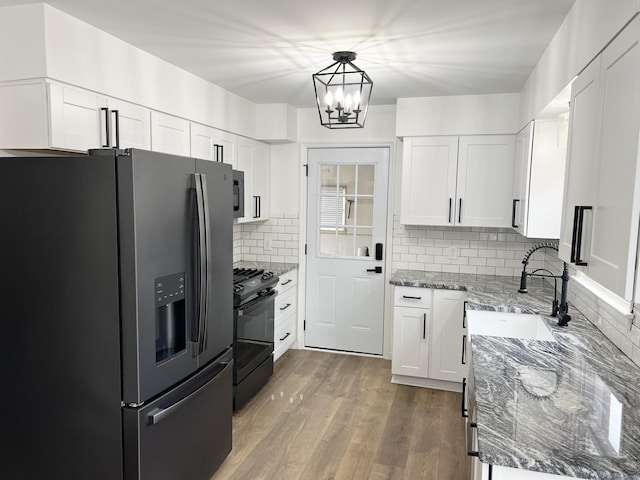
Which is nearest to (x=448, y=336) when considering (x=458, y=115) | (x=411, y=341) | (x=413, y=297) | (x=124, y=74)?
(x=411, y=341)

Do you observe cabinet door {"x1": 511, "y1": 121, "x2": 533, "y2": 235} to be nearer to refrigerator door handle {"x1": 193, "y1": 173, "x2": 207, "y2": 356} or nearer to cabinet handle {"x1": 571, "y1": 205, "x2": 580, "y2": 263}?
cabinet handle {"x1": 571, "y1": 205, "x2": 580, "y2": 263}

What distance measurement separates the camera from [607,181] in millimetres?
1416

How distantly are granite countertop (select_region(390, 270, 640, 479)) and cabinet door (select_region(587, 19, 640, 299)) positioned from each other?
0.42 metres

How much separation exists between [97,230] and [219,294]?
2.55ft

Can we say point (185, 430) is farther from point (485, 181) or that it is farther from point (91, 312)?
point (485, 181)

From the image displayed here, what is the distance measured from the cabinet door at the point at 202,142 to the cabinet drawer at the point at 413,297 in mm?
1868

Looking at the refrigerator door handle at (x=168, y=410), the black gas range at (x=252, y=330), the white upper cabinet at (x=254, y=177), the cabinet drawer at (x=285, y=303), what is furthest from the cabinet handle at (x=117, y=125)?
the cabinet drawer at (x=285, y=303)

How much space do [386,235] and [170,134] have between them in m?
2.25

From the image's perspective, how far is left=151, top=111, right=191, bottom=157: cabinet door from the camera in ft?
9.29

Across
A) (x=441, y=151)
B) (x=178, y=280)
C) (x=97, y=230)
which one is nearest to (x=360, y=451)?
(x=178, y=280)

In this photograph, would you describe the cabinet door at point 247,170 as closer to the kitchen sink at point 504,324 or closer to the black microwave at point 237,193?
the black microwave at point 237,193

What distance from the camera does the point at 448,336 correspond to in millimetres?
3684

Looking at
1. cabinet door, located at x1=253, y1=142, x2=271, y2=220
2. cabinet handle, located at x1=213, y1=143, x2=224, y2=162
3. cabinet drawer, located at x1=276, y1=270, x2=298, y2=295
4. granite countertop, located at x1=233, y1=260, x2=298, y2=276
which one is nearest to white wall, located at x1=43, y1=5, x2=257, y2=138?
cabinet handle, located at x1=213, y1=143, x2=224, y2=162

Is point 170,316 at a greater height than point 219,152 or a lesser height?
lesser
